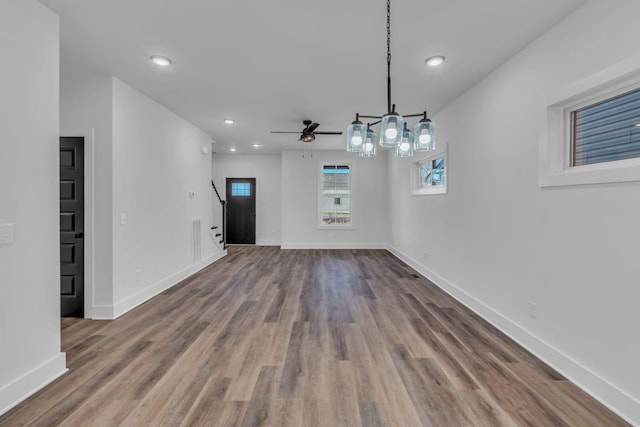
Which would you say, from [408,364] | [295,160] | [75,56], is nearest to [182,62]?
[75,56]

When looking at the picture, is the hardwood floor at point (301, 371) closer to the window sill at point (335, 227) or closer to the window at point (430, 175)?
the window at point (430, 175)

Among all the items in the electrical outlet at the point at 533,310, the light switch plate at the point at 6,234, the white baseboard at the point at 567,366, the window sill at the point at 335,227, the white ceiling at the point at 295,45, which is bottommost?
the white baseboard at the point at 567,366

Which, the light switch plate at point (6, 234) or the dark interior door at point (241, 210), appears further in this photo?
the dark interior door at point (241, 210)

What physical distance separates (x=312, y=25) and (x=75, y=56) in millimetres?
2283

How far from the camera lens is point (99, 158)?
10.7ft

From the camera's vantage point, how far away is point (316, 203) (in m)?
8.12

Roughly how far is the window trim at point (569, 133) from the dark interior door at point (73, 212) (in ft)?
14.6

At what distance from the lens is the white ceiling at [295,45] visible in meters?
2.15

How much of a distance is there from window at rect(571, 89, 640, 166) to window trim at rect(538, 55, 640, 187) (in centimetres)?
4

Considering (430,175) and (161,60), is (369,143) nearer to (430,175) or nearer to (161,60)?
(161,60)

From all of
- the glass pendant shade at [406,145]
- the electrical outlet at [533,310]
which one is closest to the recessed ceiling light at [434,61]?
the glass pendant shade at [406,145]

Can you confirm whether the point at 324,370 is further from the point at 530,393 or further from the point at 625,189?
the point at 625,189

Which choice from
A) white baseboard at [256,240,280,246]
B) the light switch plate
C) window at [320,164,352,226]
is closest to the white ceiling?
the light switch plate

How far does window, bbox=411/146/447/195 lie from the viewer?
459cm
